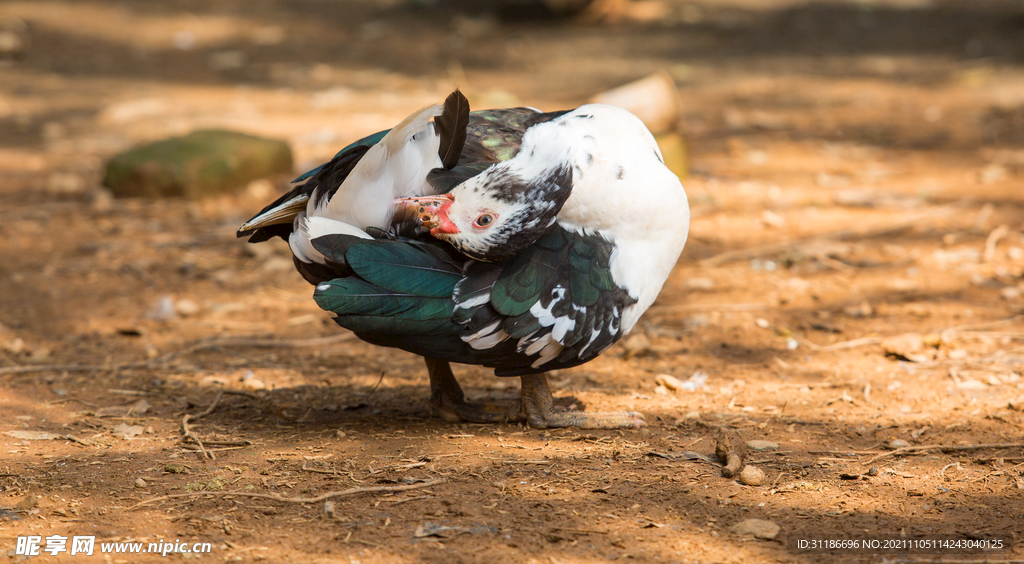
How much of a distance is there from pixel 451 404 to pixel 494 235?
106cm

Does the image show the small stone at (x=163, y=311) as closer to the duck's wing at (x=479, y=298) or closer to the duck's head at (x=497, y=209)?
the duck's wing at (x=479, y=298)

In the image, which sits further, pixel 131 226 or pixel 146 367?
pixel 131 226

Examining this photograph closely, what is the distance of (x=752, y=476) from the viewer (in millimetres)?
2688

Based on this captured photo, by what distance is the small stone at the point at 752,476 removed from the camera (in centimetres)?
268

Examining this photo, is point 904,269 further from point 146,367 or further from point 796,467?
point 146,367

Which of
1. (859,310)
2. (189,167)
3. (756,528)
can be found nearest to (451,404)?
(756,528)

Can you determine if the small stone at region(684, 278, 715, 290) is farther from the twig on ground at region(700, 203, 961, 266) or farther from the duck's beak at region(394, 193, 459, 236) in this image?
the duck's beak at region(394, 193, 459, 236)

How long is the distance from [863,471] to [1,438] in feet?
9.89

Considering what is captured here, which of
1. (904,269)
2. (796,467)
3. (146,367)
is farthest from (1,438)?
(904,269)

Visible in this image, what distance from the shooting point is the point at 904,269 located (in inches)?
196

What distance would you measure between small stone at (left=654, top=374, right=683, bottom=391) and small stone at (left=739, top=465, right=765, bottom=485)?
3.20 ft

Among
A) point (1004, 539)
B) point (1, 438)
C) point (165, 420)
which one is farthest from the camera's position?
point (165, 420)

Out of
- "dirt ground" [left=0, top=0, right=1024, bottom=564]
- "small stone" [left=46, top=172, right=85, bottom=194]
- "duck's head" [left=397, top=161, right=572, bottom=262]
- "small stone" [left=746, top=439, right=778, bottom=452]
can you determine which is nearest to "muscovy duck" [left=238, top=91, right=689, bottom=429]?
"duck's head" [left=397, top=161, right=572, bottom=262]

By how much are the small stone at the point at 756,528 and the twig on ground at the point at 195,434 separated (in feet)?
5.74
